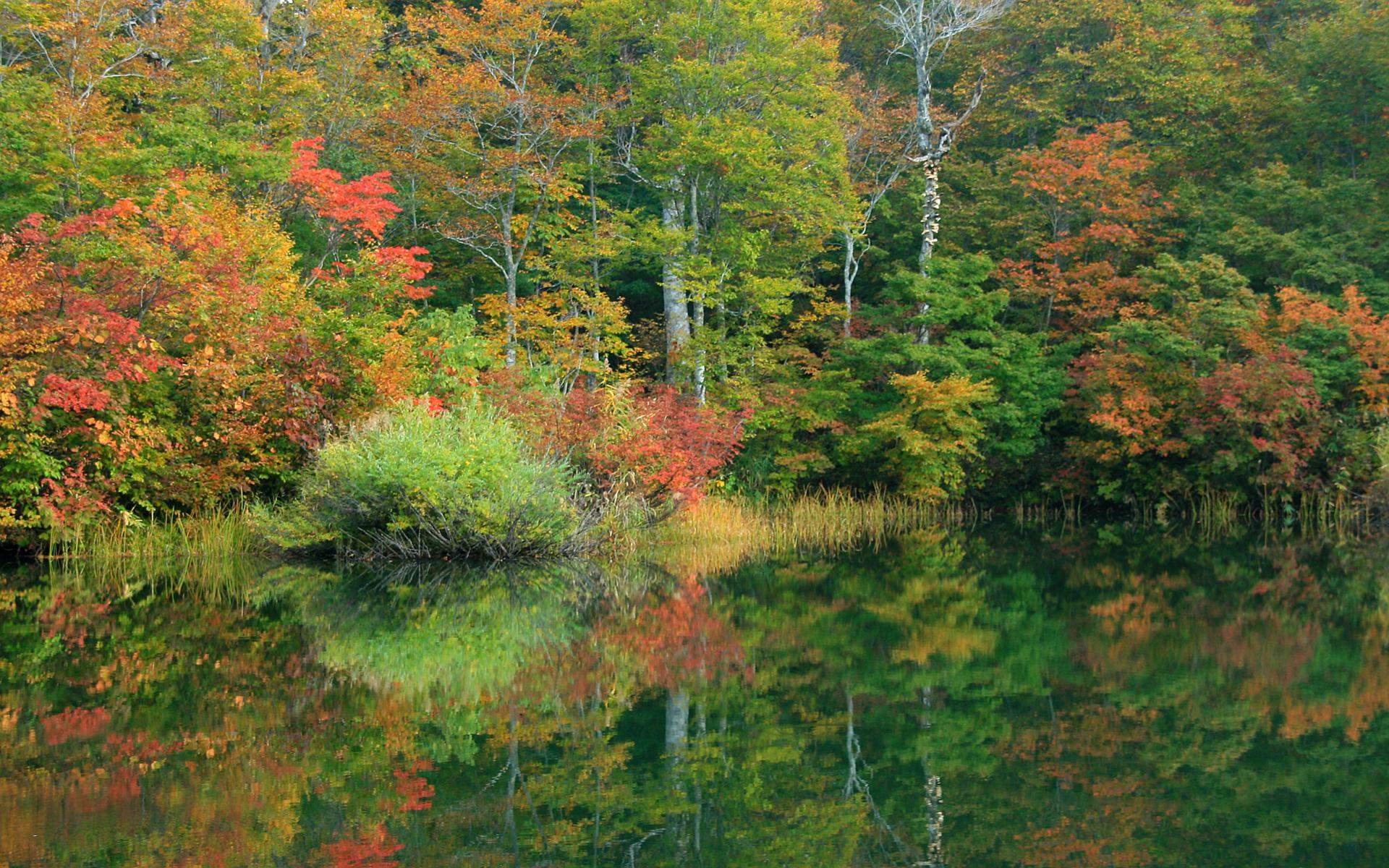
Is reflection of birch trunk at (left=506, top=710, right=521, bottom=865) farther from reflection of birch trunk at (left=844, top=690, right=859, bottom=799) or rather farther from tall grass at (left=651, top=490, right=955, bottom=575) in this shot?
tall grass at (left=651, top=490, right=955, bottom=575)

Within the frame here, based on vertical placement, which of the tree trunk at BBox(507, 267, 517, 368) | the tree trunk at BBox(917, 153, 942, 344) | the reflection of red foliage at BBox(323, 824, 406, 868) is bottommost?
the reflection of red foliage at BBox(323, 824, 406, 868)

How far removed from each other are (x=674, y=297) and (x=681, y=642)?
12.8 meters

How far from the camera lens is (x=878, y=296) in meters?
22.7

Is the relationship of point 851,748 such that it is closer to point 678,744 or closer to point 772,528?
point 678,744

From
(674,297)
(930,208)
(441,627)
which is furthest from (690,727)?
(930,208)

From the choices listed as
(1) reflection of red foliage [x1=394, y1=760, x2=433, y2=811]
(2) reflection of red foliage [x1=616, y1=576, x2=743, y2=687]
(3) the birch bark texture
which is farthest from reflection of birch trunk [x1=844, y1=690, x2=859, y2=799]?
(3) the birch bark texture

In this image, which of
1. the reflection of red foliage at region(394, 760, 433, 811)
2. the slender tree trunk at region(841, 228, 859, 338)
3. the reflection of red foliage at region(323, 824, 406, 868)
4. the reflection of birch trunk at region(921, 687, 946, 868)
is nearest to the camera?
the reflection of red foliage at region(323, 824, 406, 868)

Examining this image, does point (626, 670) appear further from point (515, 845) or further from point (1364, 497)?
point (1364, 497)

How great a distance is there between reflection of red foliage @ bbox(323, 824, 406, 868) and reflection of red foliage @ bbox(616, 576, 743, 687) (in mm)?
2894

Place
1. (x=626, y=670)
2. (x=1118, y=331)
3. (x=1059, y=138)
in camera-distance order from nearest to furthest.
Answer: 1. (x=626, y=670)
2. (x=1118, y=331)
3. (x=1059, y=138)

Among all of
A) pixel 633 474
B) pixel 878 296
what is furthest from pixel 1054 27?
pixel 633 474

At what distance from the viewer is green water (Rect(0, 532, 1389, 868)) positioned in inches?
183

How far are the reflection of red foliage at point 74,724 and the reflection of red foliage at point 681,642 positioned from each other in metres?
3.03

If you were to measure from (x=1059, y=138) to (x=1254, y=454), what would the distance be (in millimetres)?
7054
